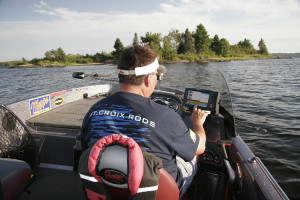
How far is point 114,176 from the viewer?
957 millimetres

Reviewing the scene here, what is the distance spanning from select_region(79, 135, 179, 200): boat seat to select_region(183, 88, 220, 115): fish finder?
1.35 metres

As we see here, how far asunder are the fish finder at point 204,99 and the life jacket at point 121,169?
135 cm

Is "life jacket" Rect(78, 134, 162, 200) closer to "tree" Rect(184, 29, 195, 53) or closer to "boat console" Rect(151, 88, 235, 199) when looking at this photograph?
"boat console" Rect(151, 88, 235, 199)

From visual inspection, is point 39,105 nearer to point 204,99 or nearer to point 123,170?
point 204,99

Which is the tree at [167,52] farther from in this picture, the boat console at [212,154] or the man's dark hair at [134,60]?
the man's dark hair at [134,60]

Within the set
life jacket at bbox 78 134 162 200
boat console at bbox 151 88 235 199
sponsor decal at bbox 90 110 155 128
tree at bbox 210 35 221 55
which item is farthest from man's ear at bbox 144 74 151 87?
tree at bbox 210 35 221 55

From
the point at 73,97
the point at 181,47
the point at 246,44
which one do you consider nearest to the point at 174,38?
the point at 181,47

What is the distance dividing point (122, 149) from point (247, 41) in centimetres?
11871

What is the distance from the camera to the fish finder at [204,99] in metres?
2.21

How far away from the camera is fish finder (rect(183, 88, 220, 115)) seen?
221cm

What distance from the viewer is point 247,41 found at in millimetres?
103688

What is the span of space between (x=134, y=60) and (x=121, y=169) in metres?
0.69

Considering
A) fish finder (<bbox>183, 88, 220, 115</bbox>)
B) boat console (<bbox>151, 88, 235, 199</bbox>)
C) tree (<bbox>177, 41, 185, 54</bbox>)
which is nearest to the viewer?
boat console (<bbox>151, 88, 235, 199</bbox>)

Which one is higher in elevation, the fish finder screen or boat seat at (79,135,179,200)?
the fish finder screen
